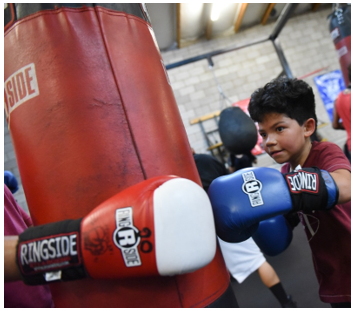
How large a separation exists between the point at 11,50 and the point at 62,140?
27cm

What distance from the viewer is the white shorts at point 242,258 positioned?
186 cm

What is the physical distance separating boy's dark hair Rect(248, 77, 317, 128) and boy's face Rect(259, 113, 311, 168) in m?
0.02

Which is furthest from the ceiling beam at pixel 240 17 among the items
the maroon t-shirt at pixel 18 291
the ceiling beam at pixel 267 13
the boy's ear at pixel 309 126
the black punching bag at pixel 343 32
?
the maroon t-shirt at pixel 18 291

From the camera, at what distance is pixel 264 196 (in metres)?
0.61

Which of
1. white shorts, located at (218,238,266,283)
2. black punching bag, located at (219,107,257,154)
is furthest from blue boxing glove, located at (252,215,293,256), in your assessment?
black punching bag, located at (219,107,257,154)

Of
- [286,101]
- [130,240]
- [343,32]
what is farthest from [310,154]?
[343,32]

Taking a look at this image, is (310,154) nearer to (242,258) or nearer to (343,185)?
(343,185)

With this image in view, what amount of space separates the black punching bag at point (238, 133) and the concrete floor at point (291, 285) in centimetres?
103

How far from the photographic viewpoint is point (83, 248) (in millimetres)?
467

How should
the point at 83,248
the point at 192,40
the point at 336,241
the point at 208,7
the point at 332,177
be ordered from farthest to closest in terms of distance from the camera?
1. the point at 192,40
2. the point at 208,7
3. the point at 336,241
4. the point at 332,177
5. the point at 83,248

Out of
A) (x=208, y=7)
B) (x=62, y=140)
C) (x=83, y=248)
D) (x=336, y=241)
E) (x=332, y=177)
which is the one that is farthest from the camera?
(x=208, y=7)

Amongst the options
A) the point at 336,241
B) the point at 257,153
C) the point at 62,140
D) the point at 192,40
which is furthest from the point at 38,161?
the point at 192,40

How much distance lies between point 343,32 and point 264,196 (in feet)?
10.3

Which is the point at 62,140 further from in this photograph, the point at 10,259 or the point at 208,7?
the point at 208,7
